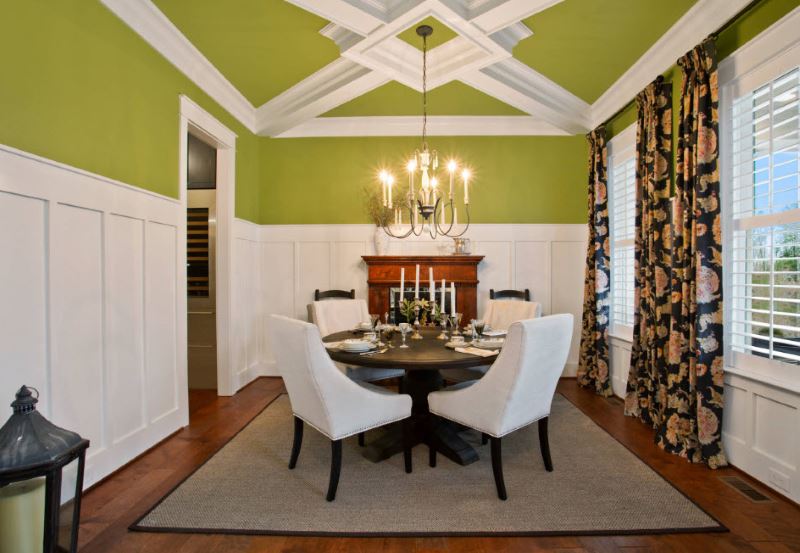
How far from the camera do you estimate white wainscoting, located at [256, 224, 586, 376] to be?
4824 mm

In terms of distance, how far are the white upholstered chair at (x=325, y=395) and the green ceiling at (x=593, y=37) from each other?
2.67 m

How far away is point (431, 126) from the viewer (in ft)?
15.9

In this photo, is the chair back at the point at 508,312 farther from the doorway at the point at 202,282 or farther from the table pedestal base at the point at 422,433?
the doorway at the point at 202,282

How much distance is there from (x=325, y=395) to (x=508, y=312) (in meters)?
2.12

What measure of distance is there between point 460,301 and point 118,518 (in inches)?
133

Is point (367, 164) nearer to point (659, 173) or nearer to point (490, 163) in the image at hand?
point (490, 163)

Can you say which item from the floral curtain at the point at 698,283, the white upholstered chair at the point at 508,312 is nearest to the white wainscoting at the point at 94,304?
the white upholstered chair at the point at 508,312

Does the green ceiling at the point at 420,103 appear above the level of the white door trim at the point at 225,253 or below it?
above

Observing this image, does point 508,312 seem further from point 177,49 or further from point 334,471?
point 177,49

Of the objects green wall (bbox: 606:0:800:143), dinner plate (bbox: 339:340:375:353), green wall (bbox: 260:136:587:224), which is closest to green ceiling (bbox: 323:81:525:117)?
green wall (bbox: 260:136:587:224)

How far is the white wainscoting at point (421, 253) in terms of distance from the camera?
190 inches

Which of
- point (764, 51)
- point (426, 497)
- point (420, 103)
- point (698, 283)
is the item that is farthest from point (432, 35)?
point (426, 497)

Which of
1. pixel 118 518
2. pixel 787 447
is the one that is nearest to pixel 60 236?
pixel 118 518

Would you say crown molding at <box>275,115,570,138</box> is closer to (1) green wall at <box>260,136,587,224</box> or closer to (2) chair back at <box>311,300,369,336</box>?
(1) green wall at <box>260,136,587,224</box>
